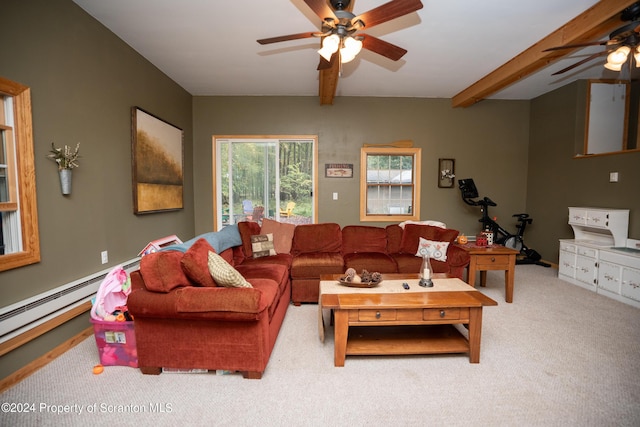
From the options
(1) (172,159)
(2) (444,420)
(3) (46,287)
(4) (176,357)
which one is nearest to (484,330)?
(2) (444,420)

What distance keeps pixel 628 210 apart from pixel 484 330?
2.84 m

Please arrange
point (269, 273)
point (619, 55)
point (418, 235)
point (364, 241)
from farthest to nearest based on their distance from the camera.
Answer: point (364, 241) → point (418, 235) → point (269, 273) → point (619, 55)

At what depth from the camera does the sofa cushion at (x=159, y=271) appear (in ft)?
6.11

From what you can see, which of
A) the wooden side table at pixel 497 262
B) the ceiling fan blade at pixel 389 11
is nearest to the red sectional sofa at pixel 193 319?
the ceiling fan blade at pixel 389 11

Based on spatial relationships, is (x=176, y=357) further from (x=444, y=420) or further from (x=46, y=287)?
(x=444, y=420)

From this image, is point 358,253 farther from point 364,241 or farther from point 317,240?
point 317,240

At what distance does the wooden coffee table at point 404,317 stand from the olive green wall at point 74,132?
2.16 meters

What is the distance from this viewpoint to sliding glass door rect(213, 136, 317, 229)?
5.00 m

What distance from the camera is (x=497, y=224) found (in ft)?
16.4

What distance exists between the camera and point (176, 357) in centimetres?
195

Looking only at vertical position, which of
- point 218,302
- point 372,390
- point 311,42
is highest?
point 311,42

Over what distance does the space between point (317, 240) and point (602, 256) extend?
358 cm

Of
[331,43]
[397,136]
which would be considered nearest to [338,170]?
[397,136]

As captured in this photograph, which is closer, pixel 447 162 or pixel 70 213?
pixel 70 213
